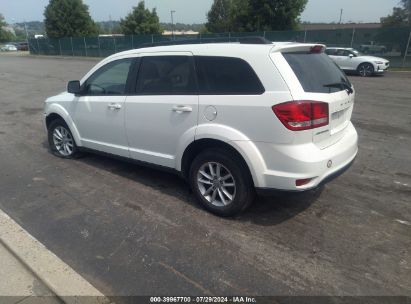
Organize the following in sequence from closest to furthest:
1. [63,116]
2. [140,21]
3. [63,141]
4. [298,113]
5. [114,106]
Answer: [298,113] → [114,106] → [63,116] → [63,141] → [140,21]

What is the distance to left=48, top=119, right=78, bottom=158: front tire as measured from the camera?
5.65 meters

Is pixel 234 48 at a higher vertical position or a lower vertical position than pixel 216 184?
higher

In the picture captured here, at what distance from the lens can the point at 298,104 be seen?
10.3ft

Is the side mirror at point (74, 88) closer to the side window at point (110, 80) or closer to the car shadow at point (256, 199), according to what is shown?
the side window at point (110, 80)

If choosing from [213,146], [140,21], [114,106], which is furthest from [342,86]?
[140,21]

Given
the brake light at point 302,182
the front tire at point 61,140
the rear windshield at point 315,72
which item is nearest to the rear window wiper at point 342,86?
the rear windshield at point 315,72

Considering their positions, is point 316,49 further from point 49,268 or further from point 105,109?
point 49,268

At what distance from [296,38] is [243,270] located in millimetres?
23426

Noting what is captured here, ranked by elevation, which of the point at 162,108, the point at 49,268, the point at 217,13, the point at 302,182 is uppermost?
the point at 217,13

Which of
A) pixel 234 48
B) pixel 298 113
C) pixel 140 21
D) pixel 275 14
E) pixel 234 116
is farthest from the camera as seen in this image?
pixel 140 21

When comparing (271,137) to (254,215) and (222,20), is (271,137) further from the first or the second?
(222,20)

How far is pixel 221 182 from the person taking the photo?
375 centimetres

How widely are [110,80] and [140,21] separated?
125 ft

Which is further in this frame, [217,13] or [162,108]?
[217,13]
